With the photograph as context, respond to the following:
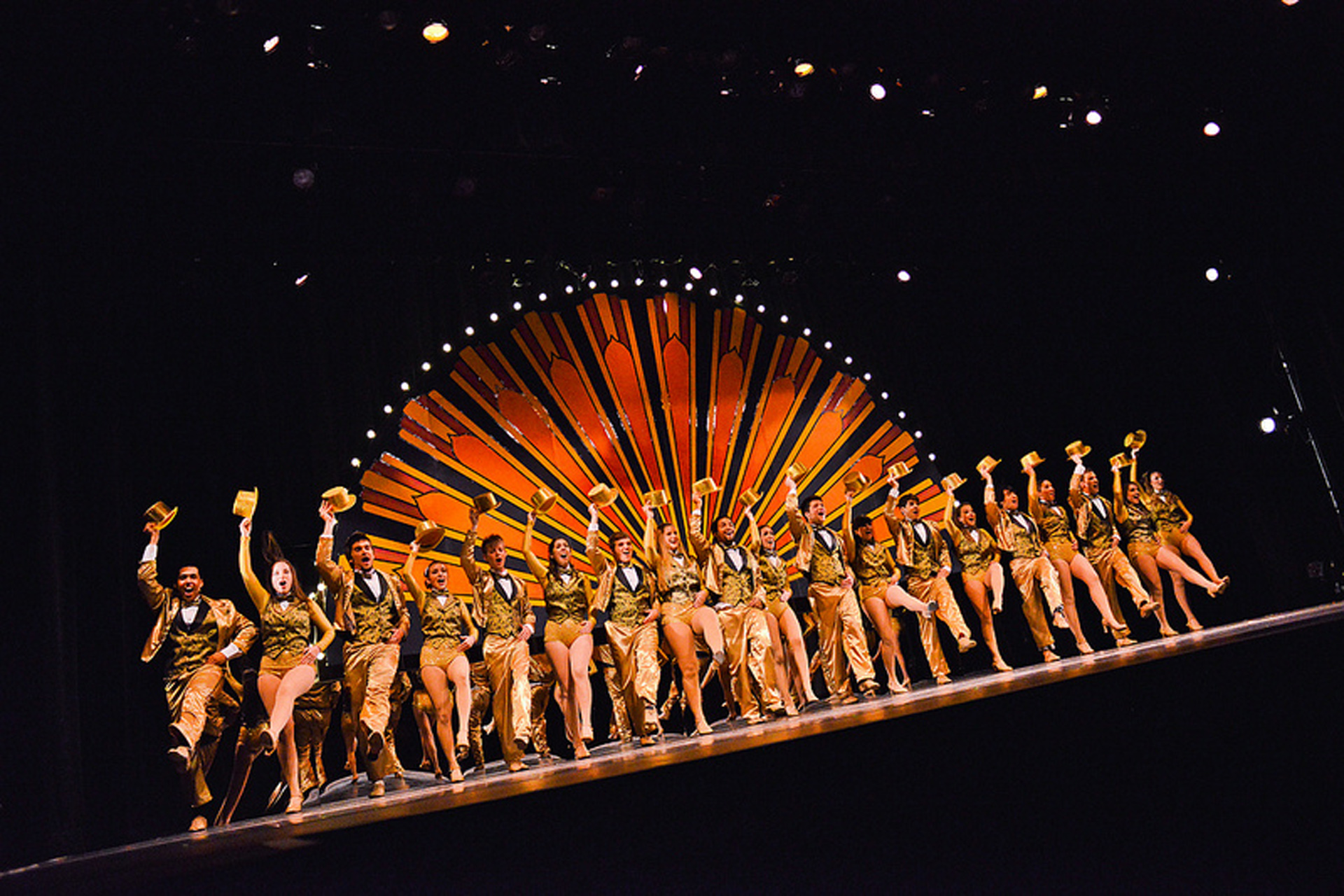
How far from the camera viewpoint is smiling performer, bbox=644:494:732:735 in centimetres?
632

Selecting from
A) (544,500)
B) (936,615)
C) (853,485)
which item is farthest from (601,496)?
(936,615)

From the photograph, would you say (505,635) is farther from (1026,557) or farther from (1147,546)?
(1147,546)

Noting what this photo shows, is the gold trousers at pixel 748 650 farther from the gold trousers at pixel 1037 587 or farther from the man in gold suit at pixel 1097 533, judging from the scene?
the man in gold suit at pixel 1097 533

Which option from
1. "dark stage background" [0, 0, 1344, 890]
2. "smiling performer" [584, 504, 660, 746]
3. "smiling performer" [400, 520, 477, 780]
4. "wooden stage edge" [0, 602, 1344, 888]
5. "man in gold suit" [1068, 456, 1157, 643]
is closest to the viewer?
"wooden stage edge" [0, 602, 1344, 888]

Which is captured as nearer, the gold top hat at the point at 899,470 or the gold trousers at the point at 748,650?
the gold trousers at the point at 748,650

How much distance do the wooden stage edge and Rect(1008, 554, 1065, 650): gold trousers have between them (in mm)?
828

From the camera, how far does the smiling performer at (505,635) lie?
564 cm

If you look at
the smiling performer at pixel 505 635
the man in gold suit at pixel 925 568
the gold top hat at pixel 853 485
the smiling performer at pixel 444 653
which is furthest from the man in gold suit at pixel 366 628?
the man in gold suit at pixel 925 568

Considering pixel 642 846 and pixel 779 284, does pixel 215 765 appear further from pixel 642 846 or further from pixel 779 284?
pixel 779 284

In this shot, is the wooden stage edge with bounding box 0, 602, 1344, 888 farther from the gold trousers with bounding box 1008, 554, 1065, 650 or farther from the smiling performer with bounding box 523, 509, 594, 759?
the gold trousers with bounding box 1008, 554, 1065, 650

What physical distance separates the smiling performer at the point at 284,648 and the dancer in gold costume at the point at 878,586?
389 centimetres

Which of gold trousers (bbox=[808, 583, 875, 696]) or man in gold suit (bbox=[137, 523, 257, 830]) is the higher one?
man in gold suit (bbox=[137, 523, 257, 830])

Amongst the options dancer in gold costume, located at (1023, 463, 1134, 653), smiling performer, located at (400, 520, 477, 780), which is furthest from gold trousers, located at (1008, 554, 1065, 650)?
smiling performer, located at (400, 520, 477, 780)

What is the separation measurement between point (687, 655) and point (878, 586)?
188 cm
